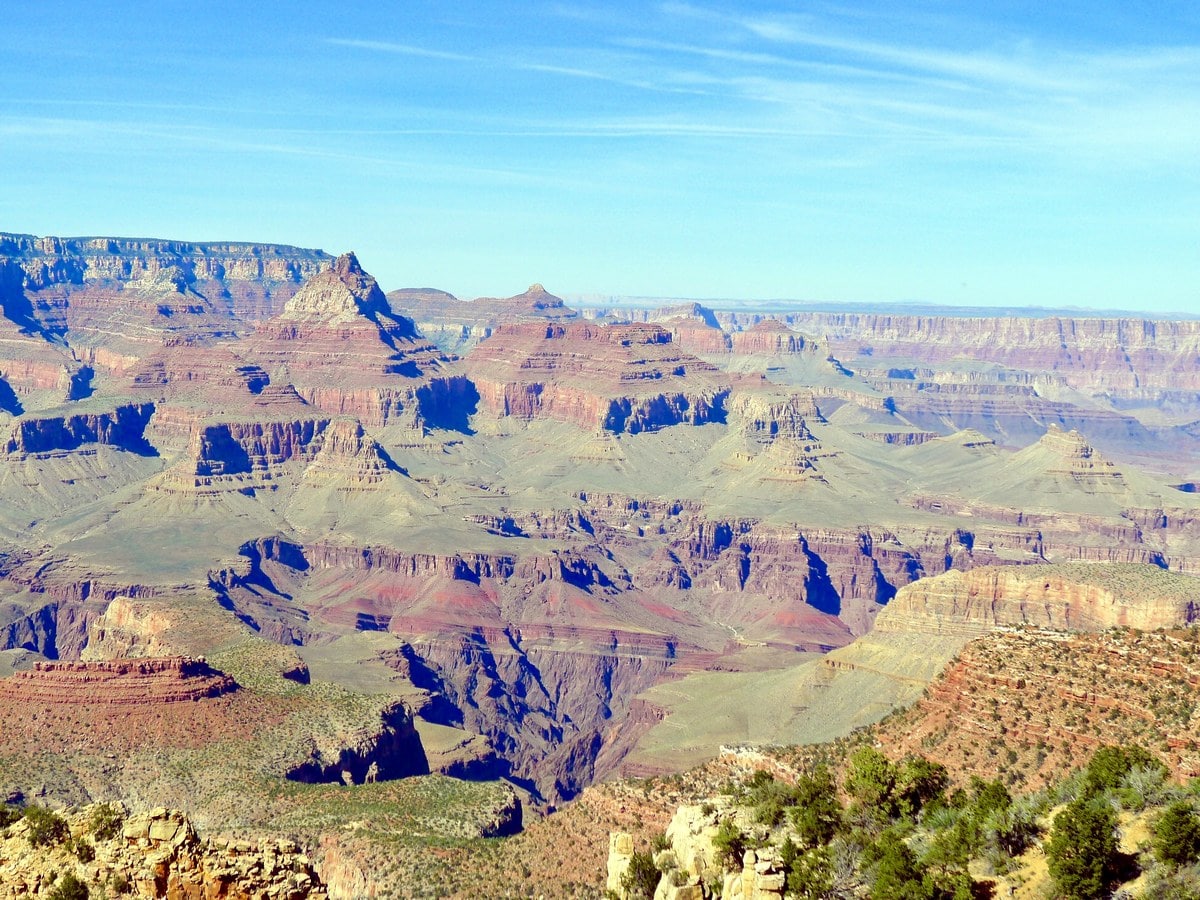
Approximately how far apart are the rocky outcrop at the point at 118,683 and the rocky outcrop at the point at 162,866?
5176cm

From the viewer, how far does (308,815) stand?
66812 mm

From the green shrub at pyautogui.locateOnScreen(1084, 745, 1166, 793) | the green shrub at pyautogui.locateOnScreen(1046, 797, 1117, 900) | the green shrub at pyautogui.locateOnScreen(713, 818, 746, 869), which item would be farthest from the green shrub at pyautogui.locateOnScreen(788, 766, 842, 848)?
the green shrub at pyautogui.locateOnScreen(1046, 797, 1117, 900)

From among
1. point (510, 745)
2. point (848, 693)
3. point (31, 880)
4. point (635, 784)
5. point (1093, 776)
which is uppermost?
point (1093, 776)

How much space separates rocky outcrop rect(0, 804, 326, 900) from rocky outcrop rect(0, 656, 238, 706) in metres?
51.8

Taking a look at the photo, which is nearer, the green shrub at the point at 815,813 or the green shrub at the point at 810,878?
the green shrub at the point at 810,878

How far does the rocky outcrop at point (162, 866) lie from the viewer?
2992cm

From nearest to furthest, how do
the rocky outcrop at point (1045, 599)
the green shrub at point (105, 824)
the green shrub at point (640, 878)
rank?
1. the green shrub at point (105, 824)
2. the green shrub at point (640, 878)
3. the rocky outcrop at point (1045, 599)

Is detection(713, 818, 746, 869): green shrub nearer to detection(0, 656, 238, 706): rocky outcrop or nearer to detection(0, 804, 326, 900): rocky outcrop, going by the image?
detection(0, 804, 326, 900): rocky outcrop

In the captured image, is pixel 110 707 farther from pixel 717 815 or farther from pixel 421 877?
pixel 717 815

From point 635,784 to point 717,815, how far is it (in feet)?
67.9

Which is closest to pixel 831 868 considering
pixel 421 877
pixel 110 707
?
pixel 421 877

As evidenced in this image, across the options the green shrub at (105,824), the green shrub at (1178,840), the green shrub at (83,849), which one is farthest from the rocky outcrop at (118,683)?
the green shrub at (1178,840)

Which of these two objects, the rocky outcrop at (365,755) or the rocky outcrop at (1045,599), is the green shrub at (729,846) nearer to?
the rocky outcrop at (365,755)

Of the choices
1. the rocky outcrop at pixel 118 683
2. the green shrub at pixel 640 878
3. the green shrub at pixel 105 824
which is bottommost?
the rocky outcrop at pixel 118 683
